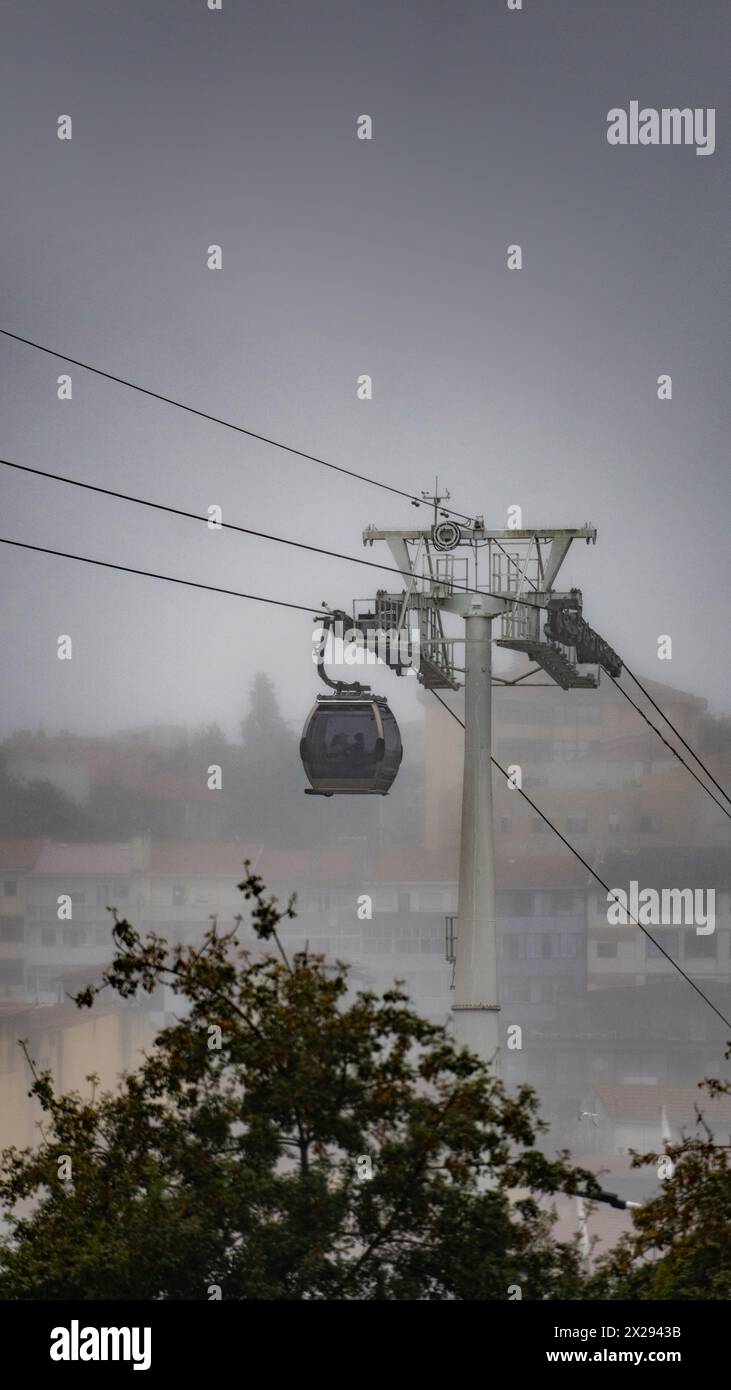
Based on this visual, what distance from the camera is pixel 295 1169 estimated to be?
20.5m

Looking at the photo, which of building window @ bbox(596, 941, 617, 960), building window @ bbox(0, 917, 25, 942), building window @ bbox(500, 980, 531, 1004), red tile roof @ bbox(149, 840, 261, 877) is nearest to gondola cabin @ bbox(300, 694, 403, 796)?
red tile roof @ bbox(149, 840, 261, 877)

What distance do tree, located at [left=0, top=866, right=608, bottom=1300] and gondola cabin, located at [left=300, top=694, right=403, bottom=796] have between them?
471 inches

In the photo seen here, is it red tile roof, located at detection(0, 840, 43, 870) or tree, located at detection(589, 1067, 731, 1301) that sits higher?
red tile roof, located at detection(0, 840, 43, 870)

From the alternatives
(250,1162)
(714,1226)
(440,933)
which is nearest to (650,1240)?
(714,1226)

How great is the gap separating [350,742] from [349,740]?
0.04 meters

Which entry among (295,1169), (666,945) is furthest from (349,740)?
(666,945)

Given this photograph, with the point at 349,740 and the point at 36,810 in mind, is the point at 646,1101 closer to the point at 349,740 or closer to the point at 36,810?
the point at 36,810

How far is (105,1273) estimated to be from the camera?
786 inches

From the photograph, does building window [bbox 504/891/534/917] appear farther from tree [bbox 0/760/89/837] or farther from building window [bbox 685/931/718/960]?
tree [bbox 0/760/89/837]

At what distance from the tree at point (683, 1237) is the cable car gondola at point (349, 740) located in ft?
38.7

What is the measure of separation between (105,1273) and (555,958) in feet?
365

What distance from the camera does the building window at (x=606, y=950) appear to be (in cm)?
13525

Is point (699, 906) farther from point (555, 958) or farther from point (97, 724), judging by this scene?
point (97, 724)

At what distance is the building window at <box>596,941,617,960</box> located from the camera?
5325 inches
